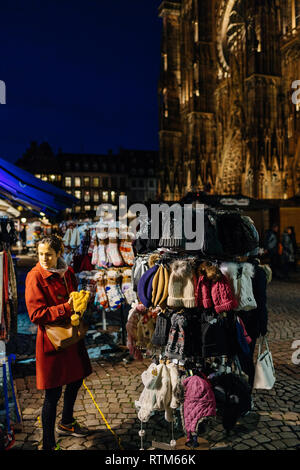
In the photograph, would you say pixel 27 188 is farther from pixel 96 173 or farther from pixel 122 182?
pixel 122 182

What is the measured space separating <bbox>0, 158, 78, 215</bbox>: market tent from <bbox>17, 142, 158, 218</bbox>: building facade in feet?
224

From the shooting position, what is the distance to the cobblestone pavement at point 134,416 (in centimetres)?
365

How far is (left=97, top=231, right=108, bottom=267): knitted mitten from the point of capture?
691cm

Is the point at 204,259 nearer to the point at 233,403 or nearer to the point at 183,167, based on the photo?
the point at 233,403

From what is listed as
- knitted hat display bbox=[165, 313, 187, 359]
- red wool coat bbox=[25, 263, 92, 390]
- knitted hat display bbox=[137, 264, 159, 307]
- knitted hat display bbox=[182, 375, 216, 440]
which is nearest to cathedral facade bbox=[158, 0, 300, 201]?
knitted hat display bbox=[137, 264, 159, 307]

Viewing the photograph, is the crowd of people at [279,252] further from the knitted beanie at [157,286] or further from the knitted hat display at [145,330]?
the knitted beanie at [157,286]

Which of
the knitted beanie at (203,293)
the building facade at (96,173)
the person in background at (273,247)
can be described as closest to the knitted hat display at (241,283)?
the knitted beanie at (203,293)

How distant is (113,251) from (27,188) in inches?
79.5

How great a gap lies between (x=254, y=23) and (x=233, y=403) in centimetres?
2614

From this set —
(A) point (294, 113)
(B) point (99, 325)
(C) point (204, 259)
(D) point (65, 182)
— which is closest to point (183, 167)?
(A) point (294, 113)

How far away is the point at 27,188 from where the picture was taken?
5.62m

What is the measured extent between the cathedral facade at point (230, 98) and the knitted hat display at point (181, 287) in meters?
15.9

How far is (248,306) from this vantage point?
154 inches

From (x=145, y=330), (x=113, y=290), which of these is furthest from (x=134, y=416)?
(x=113, y=290)
